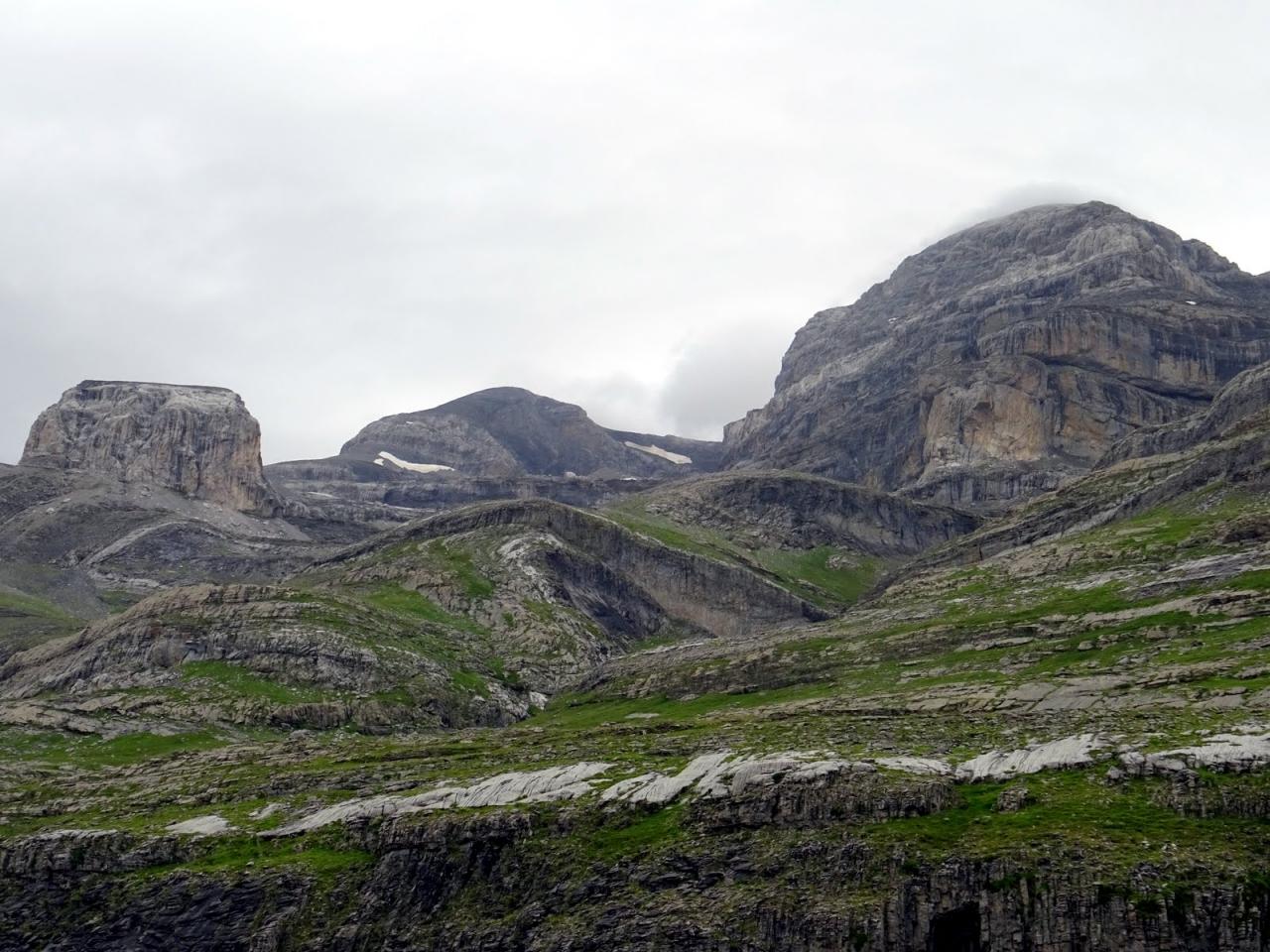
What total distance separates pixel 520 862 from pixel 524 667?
370ft

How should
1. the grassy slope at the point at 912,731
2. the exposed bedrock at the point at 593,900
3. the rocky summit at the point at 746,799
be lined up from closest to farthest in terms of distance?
1. the exposed bedrock at the point at 593,900
2. the rocky summit at the point at 746,799
3. the grassy slope at the point at 912,731

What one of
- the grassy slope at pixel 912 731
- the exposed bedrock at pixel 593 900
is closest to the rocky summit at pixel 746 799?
the exposed bedrock at pixel 593 900

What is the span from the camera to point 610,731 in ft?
386

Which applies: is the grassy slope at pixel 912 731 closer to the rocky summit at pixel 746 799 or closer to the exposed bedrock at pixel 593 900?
the rocky summit at pixel 746 799

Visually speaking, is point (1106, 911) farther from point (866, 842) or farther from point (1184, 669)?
point (1184, 669)

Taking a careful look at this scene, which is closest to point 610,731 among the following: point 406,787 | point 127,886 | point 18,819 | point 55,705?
point 406,787

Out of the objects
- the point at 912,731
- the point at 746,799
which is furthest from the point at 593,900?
the point at 912,731

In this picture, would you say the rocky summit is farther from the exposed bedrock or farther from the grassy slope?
the grassy slope

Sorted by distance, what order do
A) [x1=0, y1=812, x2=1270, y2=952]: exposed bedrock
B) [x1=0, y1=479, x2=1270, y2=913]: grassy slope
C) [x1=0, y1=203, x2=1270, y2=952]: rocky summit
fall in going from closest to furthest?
[x1=0, y1=812, x2=1270, y2=952]: exposed bedrock → [x1=0, y1=203, x2=1270, y2=952]: rocky summit → [x1=0, y1=479, x2=1270, y2=913]: grassy slope

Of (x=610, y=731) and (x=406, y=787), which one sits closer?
(x=406, y=787)

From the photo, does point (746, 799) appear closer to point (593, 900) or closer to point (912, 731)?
point (593, 900)

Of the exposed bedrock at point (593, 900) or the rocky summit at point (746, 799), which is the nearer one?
the exposed bedrock at point (593, 900)

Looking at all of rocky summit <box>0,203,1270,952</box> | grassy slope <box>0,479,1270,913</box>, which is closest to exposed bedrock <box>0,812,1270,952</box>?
rocky summit <box>0,203,1270,952</box>

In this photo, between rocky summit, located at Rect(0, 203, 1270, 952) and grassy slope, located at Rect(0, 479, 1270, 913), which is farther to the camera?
grassy slope, located at Rect(0, 479, 1270, 913)
